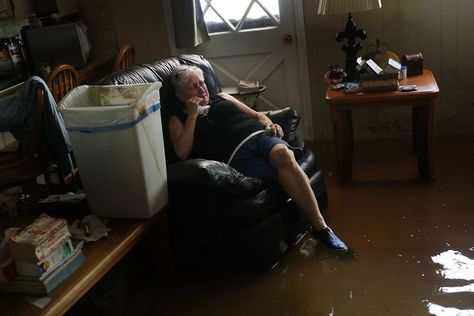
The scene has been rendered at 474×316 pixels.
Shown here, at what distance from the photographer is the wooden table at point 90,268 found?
5.46 feet

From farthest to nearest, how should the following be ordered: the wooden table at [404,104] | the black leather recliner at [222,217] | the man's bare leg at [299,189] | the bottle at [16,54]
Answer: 1. the bottle at [16,54]
2. the wooden table at [404,104]
3. the man's bare leg at [299,189]
4. the black leather recliner at [222,217]

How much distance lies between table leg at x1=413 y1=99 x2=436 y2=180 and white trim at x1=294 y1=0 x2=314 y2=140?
0.91 meters

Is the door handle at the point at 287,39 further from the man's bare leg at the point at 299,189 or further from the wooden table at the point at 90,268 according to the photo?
the wooden table at the point at 90,268

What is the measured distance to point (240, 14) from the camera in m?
3.78

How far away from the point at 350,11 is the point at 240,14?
1.04 metres

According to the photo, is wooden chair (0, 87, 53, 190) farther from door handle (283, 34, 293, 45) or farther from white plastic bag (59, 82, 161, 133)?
door handle (283, 34, 293, 45)

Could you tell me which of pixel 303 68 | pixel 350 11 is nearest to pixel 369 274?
pixel 350 11

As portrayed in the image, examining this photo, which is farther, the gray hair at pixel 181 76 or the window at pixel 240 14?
the window at pixel 240 14

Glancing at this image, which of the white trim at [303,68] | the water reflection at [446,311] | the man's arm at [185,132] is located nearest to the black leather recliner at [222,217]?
the man's arm at [185,132]

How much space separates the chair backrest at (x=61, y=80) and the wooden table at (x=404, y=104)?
1541 mm

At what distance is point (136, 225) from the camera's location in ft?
7.05

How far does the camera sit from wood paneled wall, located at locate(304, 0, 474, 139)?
3.47 m

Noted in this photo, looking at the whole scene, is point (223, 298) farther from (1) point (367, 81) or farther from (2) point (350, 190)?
(1) point (367, 81)

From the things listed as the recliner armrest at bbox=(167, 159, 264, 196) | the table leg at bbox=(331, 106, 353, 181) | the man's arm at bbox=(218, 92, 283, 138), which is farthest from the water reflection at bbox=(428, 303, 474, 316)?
the table leg at bbox=(331, 106, 353, 181)
